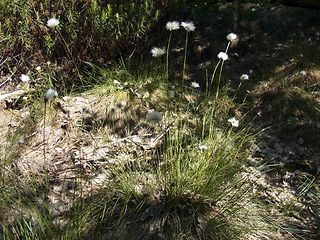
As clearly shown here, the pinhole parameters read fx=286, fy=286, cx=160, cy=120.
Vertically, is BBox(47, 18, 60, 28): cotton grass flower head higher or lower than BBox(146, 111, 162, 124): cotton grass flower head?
higher

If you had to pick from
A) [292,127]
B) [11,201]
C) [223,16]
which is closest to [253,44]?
[223,16]

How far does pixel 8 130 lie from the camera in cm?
290

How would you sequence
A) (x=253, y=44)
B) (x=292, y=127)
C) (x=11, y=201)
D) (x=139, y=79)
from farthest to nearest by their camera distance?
(x=253, y=44)
(x=139, y=79)
(x=292, y=127)
(x=11, y=201)

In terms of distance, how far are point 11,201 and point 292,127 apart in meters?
3.04

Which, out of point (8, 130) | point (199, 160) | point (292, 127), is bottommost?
point (292, 127)

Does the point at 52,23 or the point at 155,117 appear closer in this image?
the point at 155,117

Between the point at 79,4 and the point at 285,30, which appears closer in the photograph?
the point at 79,4

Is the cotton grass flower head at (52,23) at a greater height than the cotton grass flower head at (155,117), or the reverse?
the cotton grass flower head at (52,23)

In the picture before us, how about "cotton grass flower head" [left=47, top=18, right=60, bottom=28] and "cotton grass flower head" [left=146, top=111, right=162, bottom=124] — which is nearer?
"cotton grass flower head" [left=146, top=111, right=162, bottom=124]

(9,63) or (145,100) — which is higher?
(9,63)

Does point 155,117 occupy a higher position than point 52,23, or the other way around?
point 52,23

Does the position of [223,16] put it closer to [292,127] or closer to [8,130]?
[292,127]

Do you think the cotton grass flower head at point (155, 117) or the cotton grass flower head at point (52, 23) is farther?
the cotton grass flower head at point (52, 23)

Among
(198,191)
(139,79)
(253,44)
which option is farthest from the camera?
(253,44)
